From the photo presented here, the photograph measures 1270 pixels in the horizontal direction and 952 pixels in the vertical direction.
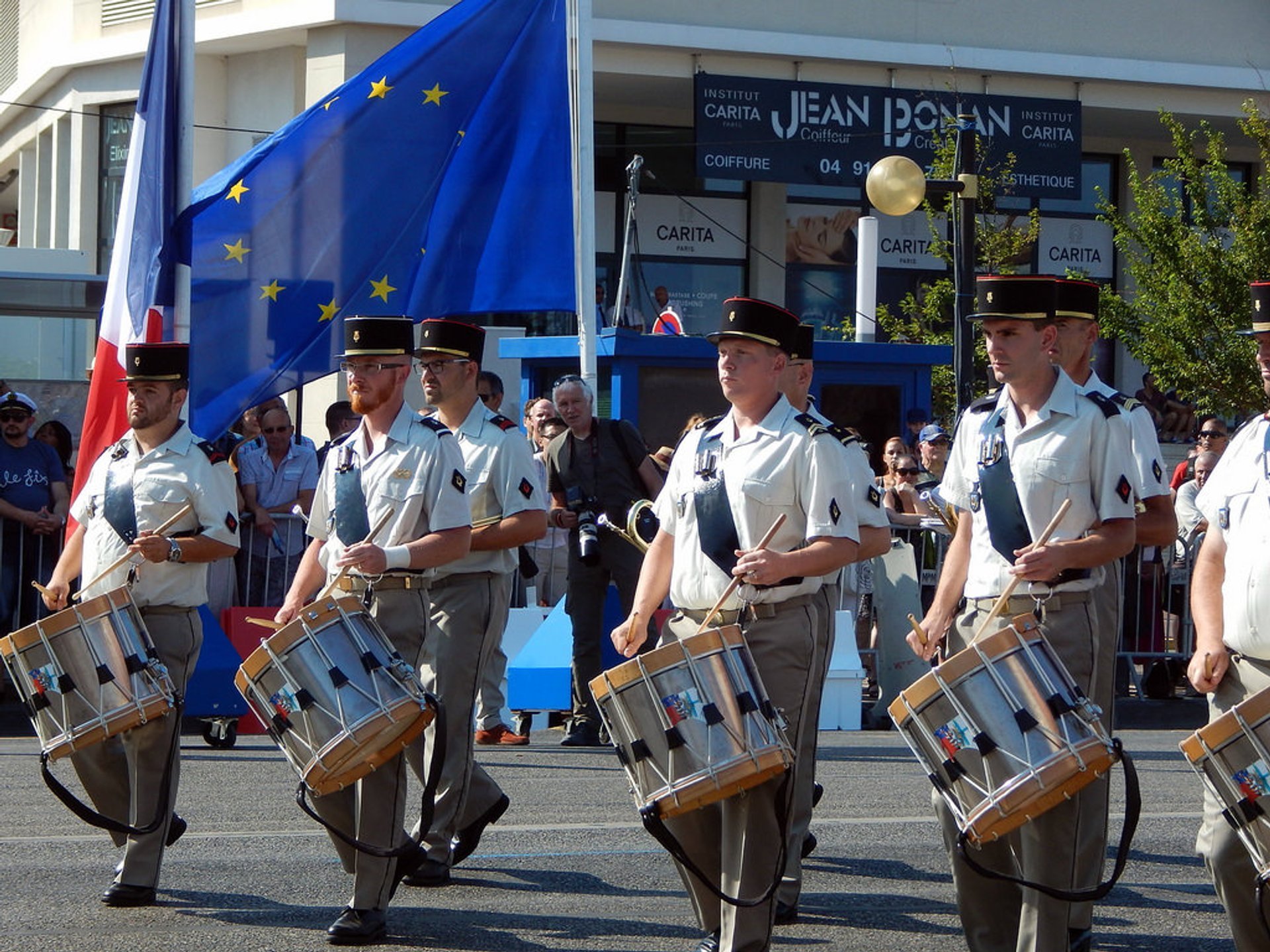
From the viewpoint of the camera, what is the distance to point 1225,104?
30516 millimetres

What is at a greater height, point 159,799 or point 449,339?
point 449,339

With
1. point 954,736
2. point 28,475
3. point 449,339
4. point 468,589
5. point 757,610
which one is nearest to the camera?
point 954,736

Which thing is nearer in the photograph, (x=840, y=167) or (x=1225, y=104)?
(x=840, y=167)

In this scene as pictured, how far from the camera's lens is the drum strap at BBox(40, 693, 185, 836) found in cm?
721

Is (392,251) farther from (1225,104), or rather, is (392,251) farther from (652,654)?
(1225,104)

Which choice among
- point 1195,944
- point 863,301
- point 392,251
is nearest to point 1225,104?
point 863,301

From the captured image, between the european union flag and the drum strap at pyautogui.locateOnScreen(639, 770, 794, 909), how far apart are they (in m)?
6.71

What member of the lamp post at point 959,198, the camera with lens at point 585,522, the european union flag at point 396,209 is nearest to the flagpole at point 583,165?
the european union flag at point 396,209

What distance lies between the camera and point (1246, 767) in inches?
211

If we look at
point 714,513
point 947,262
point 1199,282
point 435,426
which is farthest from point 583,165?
point 947,262

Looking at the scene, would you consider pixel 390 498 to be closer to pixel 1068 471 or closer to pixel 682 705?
pixel 682 705

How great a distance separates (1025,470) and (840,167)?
72.7 ft

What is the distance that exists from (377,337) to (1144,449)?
109 inches

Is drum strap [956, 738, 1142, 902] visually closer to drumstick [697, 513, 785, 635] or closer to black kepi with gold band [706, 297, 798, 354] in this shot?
drumstick [697, 513, 785, 635]
